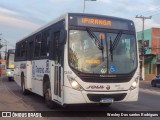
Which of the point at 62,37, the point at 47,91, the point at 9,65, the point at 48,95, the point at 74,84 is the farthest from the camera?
the point at 9,65

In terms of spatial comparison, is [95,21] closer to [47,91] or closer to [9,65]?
[47,91]

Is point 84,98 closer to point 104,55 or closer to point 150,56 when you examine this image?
point 104,55

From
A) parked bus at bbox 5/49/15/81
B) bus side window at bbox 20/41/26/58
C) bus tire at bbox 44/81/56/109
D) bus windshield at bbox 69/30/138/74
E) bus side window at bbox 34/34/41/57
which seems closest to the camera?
bus windshield at bbox 69/30/138/74

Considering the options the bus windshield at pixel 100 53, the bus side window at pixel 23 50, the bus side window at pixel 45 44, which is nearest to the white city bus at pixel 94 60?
the bus windshield at pixel 100 53

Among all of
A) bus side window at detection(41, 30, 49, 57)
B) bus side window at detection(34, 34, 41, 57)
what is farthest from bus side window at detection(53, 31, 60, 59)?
bus side window at detection(34, 34, 41, 57)

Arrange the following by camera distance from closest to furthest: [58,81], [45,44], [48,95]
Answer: [58,81]
[48,95]
[45,44]

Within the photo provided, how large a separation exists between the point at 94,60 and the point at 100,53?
1.03ft

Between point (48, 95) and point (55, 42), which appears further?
point (48, 95)

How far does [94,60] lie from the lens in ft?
36.6

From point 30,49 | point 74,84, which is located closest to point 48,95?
point 74,84

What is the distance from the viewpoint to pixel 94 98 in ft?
36.3

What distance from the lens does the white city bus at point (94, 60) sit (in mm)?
11000

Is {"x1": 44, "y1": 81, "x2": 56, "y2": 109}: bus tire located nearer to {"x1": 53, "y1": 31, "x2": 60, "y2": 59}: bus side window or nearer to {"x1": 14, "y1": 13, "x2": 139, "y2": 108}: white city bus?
{"x1": 14, "y1": 13, "x2": 139, "y2": 108}: white city bus

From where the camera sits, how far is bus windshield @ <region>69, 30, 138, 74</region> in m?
11.1
